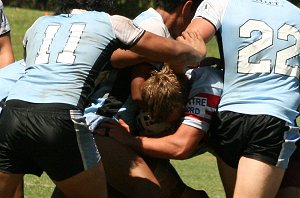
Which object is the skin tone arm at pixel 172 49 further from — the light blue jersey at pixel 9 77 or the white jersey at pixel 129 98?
the light blue jersey at pixel 9 77

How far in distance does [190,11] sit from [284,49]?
72cm

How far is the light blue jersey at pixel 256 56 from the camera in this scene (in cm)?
523

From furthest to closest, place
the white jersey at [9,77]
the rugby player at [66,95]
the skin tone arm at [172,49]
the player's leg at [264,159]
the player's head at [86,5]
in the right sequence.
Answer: the white jersey at [9,77]
the player's head at [86,5]
the player's leg at [264,159]
the skin tone arm at [172,49]
the rugby player at [66,95]

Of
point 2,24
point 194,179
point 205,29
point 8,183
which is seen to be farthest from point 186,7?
point 194,179

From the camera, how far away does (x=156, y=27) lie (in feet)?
17.8

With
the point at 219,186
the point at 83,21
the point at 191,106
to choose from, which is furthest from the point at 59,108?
the point at 219,186

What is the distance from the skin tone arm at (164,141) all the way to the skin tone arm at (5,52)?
1953 mm

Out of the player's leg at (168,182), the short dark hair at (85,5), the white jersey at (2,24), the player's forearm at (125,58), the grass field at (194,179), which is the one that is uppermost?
the short dark hair at (85,5)

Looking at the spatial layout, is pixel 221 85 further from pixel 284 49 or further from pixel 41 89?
pixel 41 89

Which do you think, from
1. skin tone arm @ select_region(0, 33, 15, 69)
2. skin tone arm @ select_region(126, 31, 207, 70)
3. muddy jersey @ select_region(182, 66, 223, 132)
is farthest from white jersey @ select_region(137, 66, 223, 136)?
skin tone arm @ select_region(0, 33, 15, 69)

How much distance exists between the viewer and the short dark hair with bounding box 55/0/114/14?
5.28 meters

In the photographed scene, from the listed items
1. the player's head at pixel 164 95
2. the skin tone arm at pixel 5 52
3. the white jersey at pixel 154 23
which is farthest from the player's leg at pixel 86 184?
the skin tone arm at pixel 5 52

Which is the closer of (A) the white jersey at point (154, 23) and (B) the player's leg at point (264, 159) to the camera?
(B) the player's leg at point (264, 159)

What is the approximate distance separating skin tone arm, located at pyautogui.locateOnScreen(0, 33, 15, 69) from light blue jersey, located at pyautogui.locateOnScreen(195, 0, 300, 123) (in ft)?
7.90
